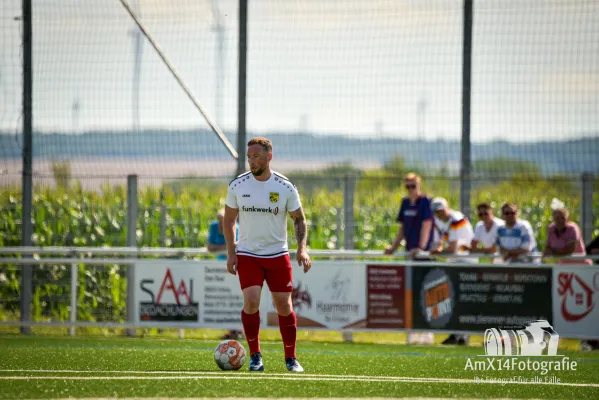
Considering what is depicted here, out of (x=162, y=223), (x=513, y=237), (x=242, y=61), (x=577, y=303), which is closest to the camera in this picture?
(x=577, y=303)

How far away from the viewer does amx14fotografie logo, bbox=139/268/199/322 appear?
47.5 ft

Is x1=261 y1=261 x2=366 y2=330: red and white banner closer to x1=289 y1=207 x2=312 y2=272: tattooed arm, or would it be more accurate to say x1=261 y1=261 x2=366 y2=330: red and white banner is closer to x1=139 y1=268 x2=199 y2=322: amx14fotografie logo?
x1=139 y1=268 x2=199 y2=322: amx14fotografie logo

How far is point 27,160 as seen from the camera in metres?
15.5

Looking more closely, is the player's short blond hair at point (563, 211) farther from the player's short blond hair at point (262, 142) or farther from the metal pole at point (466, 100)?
the player's short blond hair at point (262, 142)

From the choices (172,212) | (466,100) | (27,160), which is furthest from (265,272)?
(27,160)

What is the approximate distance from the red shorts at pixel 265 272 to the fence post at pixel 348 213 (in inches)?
214

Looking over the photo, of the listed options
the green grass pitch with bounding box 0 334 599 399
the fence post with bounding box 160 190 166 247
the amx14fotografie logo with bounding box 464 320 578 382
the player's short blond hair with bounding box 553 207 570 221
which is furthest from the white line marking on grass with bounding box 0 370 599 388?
the fence post with bounding box 160 190 166 247

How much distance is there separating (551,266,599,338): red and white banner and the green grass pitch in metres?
0.65

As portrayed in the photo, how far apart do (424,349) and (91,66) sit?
647cm

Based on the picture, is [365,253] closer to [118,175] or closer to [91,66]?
[118,175]

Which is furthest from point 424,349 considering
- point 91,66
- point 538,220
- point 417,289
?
point 91,66

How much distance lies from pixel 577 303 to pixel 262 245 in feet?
19.3

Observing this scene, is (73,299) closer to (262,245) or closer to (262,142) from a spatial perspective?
(262,245)

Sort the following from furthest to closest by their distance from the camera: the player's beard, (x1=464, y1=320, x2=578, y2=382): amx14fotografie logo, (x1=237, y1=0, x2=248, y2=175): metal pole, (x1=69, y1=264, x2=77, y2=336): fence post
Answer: (x1=237, y1=0, x2=248, y2=175): metal pole → (x1=69, y1=264, x2=77, y2=336): fence post → (x1=464, y1=320, x2=578, y2=382): amx14fotografie logo → the player's beard
